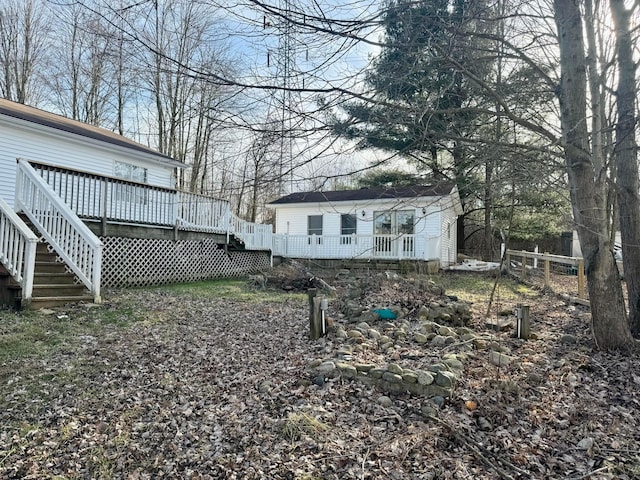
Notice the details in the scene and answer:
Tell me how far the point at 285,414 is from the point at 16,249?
5.11 metres

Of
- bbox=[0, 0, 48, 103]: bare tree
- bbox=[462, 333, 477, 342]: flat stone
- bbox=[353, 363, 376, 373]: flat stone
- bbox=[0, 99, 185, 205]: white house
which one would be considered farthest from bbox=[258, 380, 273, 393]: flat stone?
bbox=[0, 0, 48, 103]: bare tree

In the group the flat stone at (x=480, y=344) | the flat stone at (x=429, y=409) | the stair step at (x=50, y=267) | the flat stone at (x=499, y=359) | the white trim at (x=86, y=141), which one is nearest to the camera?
the flat stone at (x=429, y=409)

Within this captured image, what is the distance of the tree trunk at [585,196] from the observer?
14.9ft

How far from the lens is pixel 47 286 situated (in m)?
6.07

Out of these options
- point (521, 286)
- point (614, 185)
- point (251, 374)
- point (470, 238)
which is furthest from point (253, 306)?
point (470, 238)

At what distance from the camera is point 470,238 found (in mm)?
25297

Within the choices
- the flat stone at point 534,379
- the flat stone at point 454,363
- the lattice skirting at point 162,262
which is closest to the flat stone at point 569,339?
the flat stone at point 534,379

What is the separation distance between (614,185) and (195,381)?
561cm

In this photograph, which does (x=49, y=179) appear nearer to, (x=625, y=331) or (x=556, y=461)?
(x=556, y=461)

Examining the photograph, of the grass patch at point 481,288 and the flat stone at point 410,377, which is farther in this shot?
the grass patch at point 481,288

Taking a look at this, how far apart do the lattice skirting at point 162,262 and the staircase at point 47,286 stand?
2.04 meters

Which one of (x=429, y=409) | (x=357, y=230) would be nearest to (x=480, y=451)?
(x=429, y=409)

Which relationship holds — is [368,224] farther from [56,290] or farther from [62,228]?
[56,290]

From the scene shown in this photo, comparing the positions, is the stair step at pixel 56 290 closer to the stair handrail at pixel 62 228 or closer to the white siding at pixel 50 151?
the stair handrail at pixel 62 228
